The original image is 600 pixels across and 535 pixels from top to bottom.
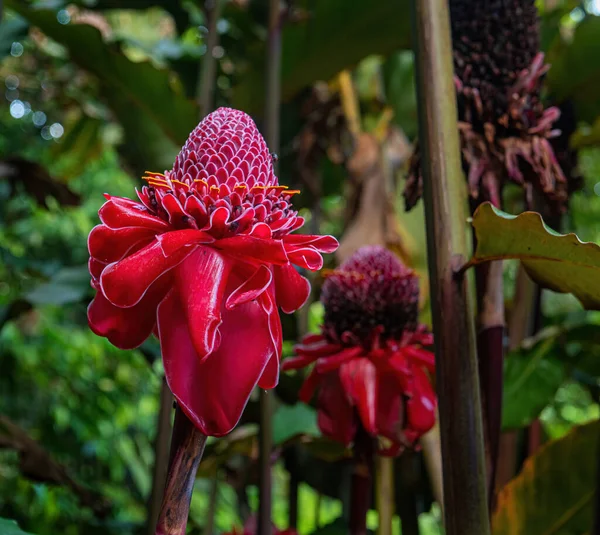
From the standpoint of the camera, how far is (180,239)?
31cm

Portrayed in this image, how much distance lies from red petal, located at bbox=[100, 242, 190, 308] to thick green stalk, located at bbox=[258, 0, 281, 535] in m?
0.32

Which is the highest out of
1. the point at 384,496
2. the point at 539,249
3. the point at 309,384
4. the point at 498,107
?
the point at 498,107

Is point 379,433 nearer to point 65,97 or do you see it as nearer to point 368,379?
point 368,379

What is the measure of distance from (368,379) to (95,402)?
1.19 m

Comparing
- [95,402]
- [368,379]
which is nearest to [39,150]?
[95,402]

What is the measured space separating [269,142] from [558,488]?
1.57 feet

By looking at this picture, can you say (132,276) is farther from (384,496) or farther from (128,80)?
(128,80)

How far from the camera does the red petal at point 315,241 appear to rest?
34 centimetres

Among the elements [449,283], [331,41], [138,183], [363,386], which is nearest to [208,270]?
[449,283]

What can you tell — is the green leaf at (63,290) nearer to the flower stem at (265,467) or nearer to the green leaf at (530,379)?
the flower stem at (265,467)

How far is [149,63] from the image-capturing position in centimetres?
91

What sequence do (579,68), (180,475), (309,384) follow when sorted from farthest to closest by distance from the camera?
(579,68), (309,384), (180,475)

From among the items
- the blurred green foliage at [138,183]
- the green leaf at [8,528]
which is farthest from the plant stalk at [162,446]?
the green leaf at [8,528]

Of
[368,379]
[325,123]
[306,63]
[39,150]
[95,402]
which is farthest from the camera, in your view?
[39,150]
